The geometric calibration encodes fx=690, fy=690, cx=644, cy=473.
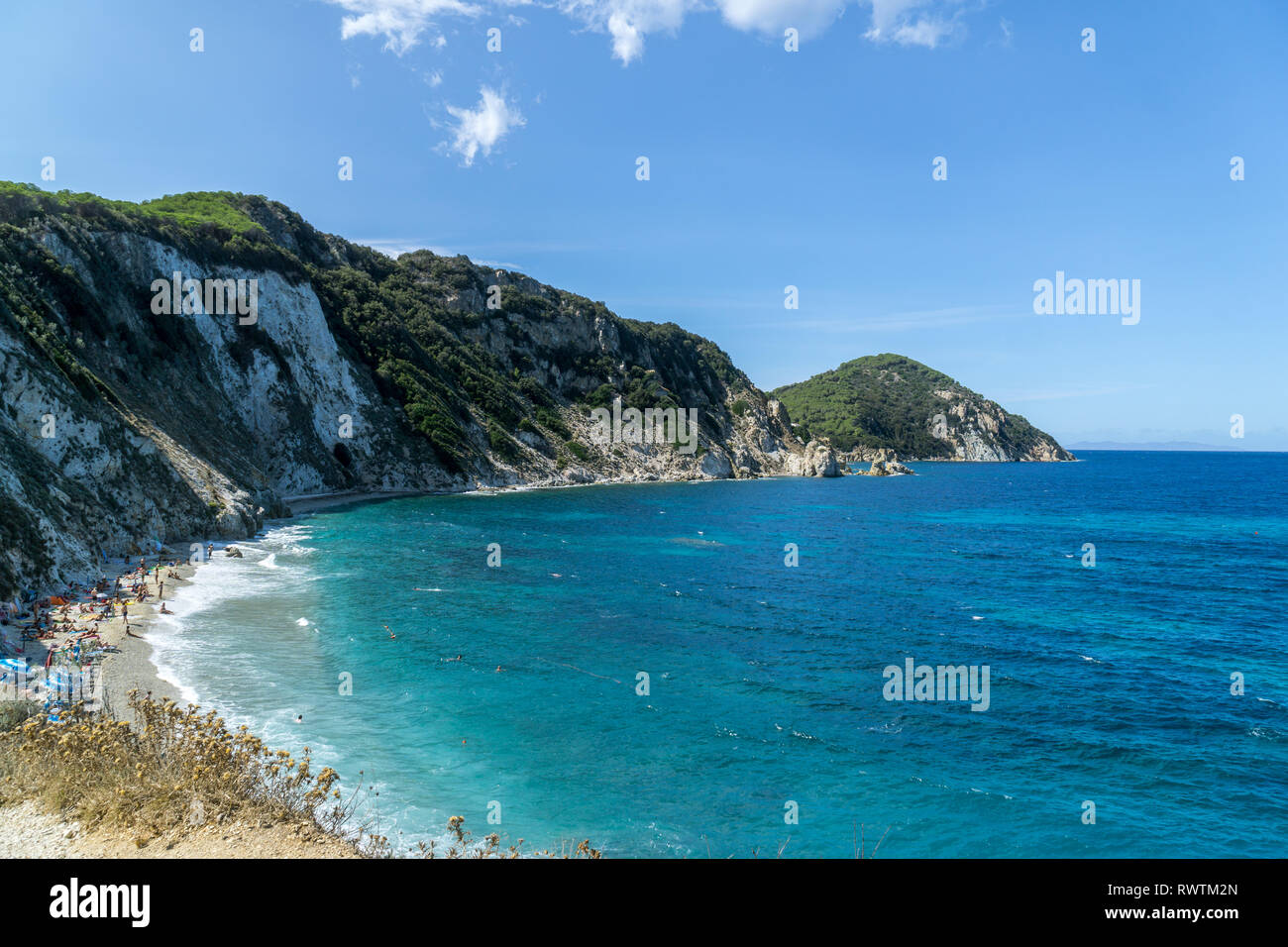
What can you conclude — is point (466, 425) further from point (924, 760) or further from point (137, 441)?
point (924, 760)

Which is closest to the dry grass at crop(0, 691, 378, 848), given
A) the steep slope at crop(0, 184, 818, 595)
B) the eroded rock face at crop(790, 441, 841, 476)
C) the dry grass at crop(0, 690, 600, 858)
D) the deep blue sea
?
the dry grass at crop(0, 690, 600, 858)

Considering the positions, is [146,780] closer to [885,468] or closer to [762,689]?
[762,689]

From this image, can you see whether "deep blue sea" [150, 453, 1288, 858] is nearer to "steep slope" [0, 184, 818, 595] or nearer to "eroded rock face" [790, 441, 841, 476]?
"steep slope" [0, 184, 818, 595]

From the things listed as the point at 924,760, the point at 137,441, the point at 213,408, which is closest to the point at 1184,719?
the point at 924,760

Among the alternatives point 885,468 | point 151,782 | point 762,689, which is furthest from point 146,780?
point 885,468

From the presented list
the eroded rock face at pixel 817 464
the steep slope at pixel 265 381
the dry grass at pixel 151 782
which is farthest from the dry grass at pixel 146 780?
the eroded rock face at pixel 817 464

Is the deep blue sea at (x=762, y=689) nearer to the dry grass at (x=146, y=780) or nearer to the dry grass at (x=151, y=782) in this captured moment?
the dry grass at (x=151, y=782)
